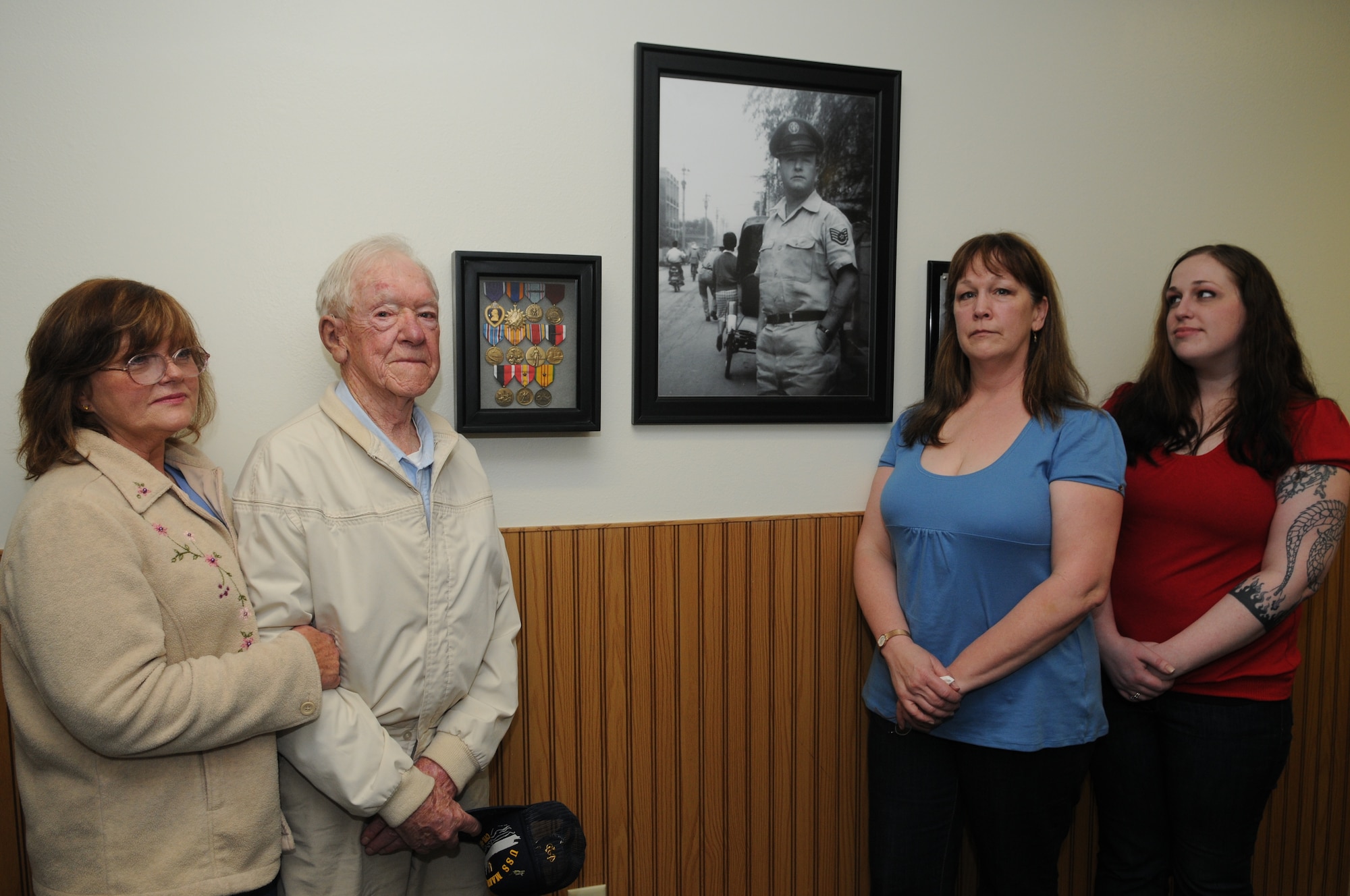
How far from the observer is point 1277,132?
2.25 meters

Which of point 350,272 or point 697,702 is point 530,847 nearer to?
point 697,702

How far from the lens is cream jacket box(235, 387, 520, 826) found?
1.33 metres

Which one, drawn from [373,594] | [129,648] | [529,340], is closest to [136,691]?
[129,648]

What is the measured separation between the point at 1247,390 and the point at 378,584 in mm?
1791

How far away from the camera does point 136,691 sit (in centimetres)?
112

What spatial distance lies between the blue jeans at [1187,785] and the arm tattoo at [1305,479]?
452 millimetres

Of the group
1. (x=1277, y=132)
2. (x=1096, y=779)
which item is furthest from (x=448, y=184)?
(x=1277, y=132)

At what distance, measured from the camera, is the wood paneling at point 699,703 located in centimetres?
181

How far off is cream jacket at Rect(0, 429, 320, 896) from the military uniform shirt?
123 centimetres

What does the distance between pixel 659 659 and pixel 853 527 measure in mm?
569

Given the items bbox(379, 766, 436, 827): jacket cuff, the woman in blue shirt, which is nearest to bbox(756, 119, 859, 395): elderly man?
the woman in blue shirt

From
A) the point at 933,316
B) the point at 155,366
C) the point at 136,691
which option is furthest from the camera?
the point at 933,316

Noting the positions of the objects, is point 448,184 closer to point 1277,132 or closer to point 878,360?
point 878,360

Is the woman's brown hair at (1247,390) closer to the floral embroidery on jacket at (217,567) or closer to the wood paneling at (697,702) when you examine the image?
the wood paneling at (697,702)
